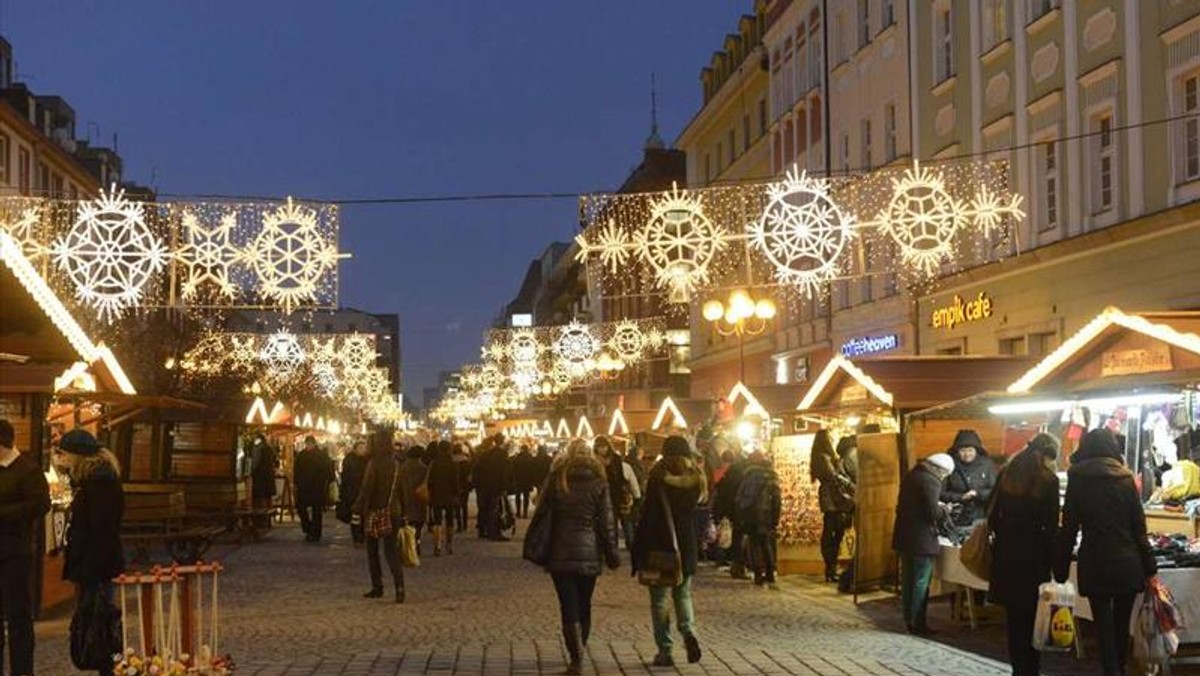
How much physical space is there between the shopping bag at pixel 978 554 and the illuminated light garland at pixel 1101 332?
6.55 feet

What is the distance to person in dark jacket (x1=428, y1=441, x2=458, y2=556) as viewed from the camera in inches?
1094

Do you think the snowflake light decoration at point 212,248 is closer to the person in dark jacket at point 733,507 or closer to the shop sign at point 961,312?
the person in dark jacket at point 733,507

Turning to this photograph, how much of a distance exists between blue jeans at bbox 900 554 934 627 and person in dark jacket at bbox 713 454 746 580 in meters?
5.97

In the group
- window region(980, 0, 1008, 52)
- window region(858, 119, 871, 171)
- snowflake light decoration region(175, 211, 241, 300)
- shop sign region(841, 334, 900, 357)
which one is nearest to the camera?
snowflake light decoration region(175, 211, 241, 300)

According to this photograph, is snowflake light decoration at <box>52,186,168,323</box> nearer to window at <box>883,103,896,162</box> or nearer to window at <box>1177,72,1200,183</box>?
window at <box>1177,72,1200,183</box>

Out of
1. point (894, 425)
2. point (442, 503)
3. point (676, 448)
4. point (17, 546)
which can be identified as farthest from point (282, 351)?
point (17, 546)

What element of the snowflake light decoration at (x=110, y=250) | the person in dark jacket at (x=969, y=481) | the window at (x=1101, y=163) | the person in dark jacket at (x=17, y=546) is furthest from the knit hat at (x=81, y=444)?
the window at (x=1101, y=163)

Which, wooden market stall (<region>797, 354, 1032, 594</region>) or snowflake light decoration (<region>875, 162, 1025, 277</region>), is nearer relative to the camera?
wooden market stall (<region>797, 354, 1032, 594</region>)

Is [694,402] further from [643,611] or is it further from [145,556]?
[643,611]

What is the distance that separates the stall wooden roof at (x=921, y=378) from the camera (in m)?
19.0

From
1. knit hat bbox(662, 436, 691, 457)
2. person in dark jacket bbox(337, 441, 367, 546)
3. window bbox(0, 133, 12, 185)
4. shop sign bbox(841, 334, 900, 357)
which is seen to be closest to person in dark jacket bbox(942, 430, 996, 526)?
knit hat bbox(662, 436, 691, 457)

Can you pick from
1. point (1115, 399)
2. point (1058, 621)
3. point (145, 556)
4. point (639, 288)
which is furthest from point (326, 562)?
point (639, 288)

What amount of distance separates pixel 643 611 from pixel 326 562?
942 centimetres

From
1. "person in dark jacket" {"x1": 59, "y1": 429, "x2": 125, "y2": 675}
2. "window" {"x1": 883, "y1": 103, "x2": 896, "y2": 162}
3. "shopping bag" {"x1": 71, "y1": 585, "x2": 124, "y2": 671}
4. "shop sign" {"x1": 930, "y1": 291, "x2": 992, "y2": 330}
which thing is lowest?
"shopping bag" {"x1": 71, "y1": 585, "x2": 124, "y2": 671}
